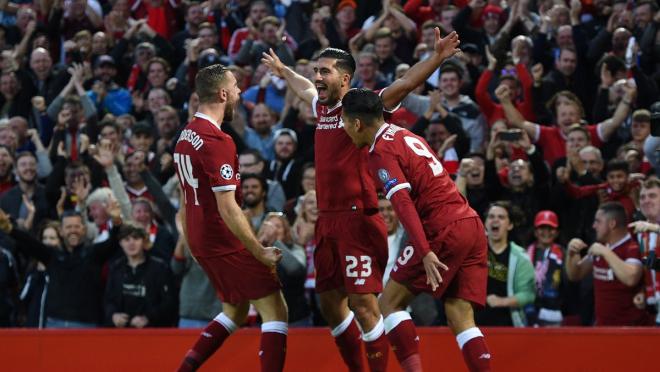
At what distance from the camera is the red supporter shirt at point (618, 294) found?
33.2ft

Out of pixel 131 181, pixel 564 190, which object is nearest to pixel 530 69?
pixel 564 190

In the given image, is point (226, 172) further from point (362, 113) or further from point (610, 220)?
point (610, 220)

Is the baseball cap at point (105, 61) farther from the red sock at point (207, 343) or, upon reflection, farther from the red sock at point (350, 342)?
the red sock at point (350, 342)

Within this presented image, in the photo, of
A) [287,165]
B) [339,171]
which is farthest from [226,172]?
[287,165]

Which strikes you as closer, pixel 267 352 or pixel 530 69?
pixel 267 352

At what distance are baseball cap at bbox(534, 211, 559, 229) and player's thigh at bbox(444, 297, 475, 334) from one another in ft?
10.7

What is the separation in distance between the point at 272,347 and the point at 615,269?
3243 millimetres

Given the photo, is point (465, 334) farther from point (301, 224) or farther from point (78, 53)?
point (78, 53)

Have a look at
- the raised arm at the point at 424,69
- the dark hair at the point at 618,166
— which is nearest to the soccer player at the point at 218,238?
the raised arm at the point at 424,69

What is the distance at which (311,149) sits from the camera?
13.0 m

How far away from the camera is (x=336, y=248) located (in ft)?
27.4

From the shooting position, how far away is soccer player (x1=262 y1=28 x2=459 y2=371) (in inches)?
324

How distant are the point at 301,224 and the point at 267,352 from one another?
3.27 metres

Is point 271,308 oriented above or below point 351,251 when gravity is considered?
below
